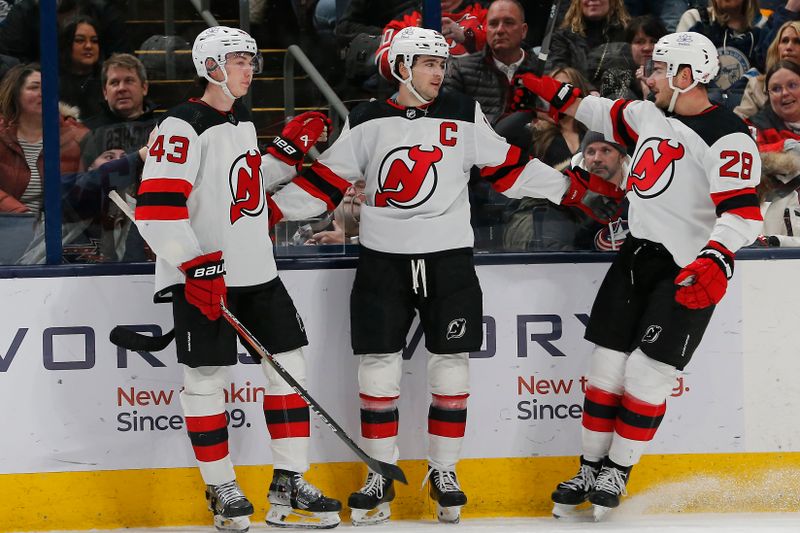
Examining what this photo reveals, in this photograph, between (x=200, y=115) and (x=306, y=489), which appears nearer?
(x=200, y=115)

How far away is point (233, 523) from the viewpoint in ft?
11.5

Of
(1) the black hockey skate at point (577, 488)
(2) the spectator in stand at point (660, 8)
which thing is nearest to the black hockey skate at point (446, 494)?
(1) the black hockey skate at point (577, 488)

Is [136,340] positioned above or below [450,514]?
above

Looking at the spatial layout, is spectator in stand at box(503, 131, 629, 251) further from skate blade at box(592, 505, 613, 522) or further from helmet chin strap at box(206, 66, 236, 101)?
helmet chin strap at box(206, 66, 236, 101)

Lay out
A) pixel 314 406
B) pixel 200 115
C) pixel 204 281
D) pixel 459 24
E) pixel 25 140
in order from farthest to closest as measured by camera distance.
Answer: pixel 459 24 → pixel 25 140 → pixel 314 406 → pixel 200 115 → pixel 204 281

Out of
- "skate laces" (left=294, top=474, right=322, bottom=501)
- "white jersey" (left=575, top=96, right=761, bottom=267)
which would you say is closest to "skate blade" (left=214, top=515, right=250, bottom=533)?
"skate laces" (left=294, top=474, right=322, bottom=501)

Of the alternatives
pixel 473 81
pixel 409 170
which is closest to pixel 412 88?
pixel 409 170

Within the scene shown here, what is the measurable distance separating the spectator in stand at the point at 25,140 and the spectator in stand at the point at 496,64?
1187mm

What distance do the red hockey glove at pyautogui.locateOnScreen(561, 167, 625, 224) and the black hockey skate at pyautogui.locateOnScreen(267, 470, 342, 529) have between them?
116 centimetres

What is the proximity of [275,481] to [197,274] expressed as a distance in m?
0.68

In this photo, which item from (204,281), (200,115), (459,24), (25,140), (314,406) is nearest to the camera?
(204,281)

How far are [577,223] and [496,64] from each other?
1.87 feet

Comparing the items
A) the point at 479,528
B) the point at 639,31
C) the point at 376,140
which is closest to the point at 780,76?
the point at 639,31

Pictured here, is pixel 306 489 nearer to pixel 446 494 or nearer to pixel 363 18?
pixel 446 494
